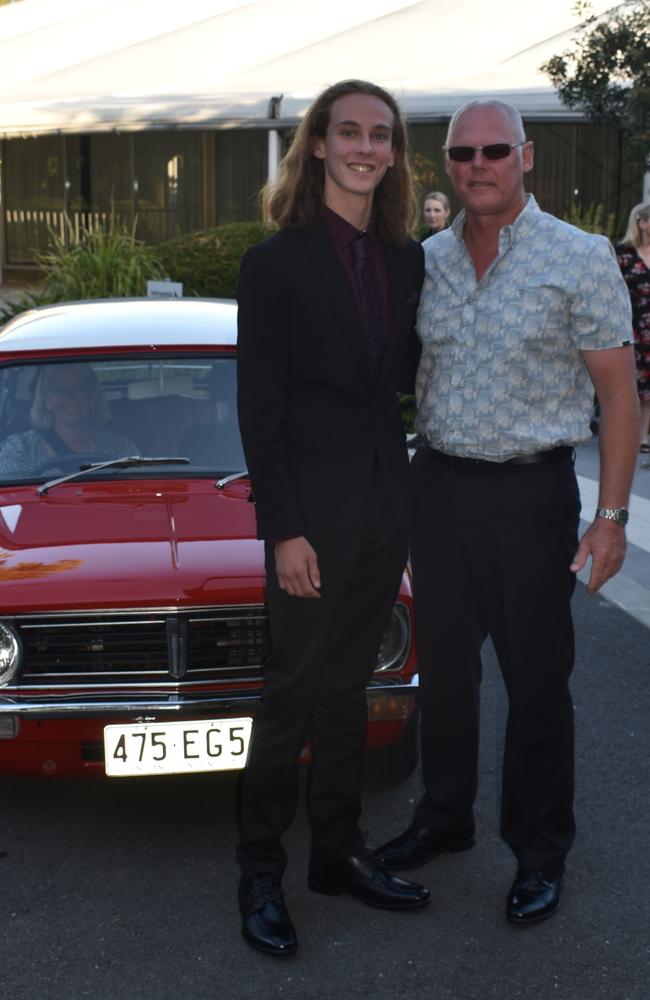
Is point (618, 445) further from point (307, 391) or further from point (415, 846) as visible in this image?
point (415, 846)

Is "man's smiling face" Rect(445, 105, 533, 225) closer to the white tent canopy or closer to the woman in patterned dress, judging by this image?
the woman in patterned dress

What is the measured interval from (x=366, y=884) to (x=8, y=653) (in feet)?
4.11

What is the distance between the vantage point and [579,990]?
3668 mm

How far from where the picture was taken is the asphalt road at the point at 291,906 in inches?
146

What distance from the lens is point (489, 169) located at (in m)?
3.93

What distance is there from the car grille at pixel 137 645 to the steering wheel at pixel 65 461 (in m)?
1.05

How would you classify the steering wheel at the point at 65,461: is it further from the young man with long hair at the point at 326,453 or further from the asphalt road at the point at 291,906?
the young man with long hair at the point at 326,453

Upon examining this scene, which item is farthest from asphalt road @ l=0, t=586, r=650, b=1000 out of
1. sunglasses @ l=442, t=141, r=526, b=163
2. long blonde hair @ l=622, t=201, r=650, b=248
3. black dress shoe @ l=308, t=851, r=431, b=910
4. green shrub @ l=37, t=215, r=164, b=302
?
green shrub @ l=37, t=215, r=164, b=302

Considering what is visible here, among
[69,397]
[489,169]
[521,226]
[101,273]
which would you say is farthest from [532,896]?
[101,273]

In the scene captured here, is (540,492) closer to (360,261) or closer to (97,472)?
(360,261)

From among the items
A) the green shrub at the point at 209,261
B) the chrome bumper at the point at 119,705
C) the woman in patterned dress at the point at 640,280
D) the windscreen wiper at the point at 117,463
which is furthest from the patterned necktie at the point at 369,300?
the green shrub at the point at 209,261

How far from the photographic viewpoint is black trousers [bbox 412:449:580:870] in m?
4.01

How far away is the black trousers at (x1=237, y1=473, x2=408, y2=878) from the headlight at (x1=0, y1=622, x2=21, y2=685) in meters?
0.80

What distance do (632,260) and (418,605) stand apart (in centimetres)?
804
